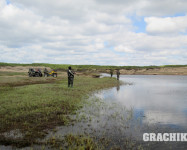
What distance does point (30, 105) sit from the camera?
11.8m

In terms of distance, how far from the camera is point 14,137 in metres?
6.66

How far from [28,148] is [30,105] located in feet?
20.8

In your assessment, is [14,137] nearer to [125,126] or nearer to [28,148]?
A: [28,148]

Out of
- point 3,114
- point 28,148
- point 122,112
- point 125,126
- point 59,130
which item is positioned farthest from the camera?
point 122,112

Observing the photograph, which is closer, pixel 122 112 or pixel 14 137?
pixel 14 137

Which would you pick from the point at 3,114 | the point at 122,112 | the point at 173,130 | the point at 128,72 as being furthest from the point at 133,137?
the point at 128,72

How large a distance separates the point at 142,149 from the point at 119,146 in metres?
0.83

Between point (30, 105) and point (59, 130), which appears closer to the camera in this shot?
point (59, 130)

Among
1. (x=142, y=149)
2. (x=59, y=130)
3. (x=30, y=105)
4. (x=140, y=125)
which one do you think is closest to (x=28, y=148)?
(x=59, y=130)

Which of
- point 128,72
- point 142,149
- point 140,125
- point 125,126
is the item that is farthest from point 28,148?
point 128,72

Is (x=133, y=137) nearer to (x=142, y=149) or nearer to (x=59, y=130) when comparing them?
(x=142, y=149)

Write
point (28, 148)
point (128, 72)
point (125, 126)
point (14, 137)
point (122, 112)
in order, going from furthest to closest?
point (128, 72)
point (122, 112)
point (125, 126)
point (14, 137)
point (28, 148)

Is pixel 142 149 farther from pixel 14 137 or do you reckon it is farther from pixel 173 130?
pixel 14 137

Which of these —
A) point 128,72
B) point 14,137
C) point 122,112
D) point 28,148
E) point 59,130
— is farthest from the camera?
point 128,72
